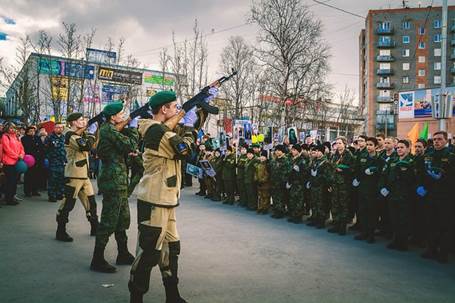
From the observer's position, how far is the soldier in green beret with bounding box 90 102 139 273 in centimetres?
500

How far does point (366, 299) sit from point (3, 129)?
10375mm

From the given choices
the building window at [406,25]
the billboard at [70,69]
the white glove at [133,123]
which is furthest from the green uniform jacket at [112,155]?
the building window at [406,25]

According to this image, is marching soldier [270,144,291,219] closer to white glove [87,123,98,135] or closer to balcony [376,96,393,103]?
white glove [87,123,98,135]

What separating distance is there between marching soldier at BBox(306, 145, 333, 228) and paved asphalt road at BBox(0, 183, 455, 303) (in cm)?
61

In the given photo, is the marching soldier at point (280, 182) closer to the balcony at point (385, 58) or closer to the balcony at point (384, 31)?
the balcony at point (385, 58)

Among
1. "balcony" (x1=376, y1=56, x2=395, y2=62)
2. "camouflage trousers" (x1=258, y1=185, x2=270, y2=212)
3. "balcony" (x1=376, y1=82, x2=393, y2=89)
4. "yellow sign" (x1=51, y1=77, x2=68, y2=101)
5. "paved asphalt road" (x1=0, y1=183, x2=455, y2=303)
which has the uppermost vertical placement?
"balcony" (x1=376, y1=56, x2=395, y2=62)

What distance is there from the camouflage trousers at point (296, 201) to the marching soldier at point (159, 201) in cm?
565

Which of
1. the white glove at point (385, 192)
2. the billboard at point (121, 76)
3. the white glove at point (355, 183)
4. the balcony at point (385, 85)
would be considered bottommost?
the white glove at point (385, 192)

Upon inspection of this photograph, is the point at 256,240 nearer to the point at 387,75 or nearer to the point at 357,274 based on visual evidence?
the point at 357,274

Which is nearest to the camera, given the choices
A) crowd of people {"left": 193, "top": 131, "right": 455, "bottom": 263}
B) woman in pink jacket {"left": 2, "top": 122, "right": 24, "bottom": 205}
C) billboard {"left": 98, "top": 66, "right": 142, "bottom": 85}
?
crowd of people {"left": 193, "top": 131, "right": 455, "bottom": 263}

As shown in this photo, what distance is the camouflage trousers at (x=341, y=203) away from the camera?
8.01 meters

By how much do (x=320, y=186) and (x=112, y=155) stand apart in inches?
204

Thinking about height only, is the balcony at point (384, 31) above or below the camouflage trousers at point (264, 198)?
above

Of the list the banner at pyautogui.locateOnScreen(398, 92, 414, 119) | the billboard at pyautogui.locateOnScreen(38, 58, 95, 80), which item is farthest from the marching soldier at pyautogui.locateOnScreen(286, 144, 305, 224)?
the banner at pyautogui.locateOnScreen(398, 92, 414, 119)
